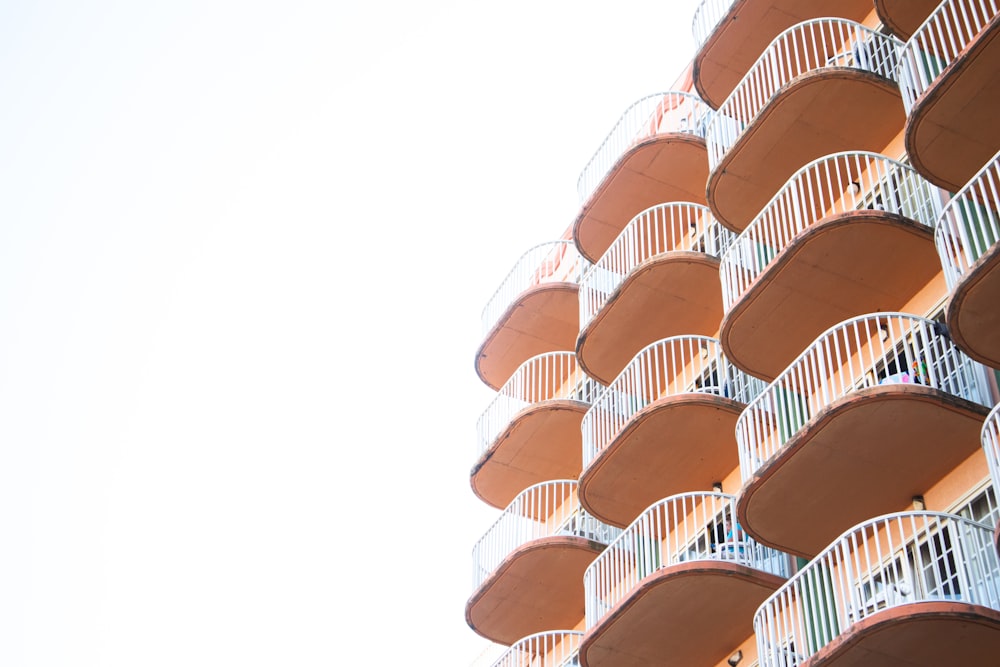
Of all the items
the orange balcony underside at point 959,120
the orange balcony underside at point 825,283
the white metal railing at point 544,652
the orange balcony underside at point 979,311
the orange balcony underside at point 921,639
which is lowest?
the orange balcony underside at point 921,639

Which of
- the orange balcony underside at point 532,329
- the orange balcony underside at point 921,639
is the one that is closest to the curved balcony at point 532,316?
the orange balcony underside at point 532,329

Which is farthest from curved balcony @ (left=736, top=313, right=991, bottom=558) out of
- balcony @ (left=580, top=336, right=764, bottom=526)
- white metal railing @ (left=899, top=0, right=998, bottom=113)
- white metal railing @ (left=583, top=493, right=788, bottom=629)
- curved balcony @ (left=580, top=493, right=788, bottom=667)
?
white metal railing @ (left=899, top=0, right=998, bottom=113)

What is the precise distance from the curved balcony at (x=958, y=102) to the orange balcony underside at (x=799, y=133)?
1.83 meters

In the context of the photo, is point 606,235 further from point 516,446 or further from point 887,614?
point 887,614

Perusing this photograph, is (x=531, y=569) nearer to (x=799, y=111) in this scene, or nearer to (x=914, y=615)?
(x=799, y=111)

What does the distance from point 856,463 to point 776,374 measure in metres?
3.73

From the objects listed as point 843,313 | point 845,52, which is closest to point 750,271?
point 843,313

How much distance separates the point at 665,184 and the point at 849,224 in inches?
318

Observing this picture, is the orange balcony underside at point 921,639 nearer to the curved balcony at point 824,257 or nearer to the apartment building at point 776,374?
the apartment building at point 776,374

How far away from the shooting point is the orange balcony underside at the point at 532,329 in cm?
2811

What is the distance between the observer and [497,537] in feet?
83.3

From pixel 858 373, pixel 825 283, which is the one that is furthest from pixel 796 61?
pixel 858 373

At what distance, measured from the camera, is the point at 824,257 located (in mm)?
18781

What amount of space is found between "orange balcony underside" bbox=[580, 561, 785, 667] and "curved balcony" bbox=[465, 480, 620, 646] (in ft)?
10.7
